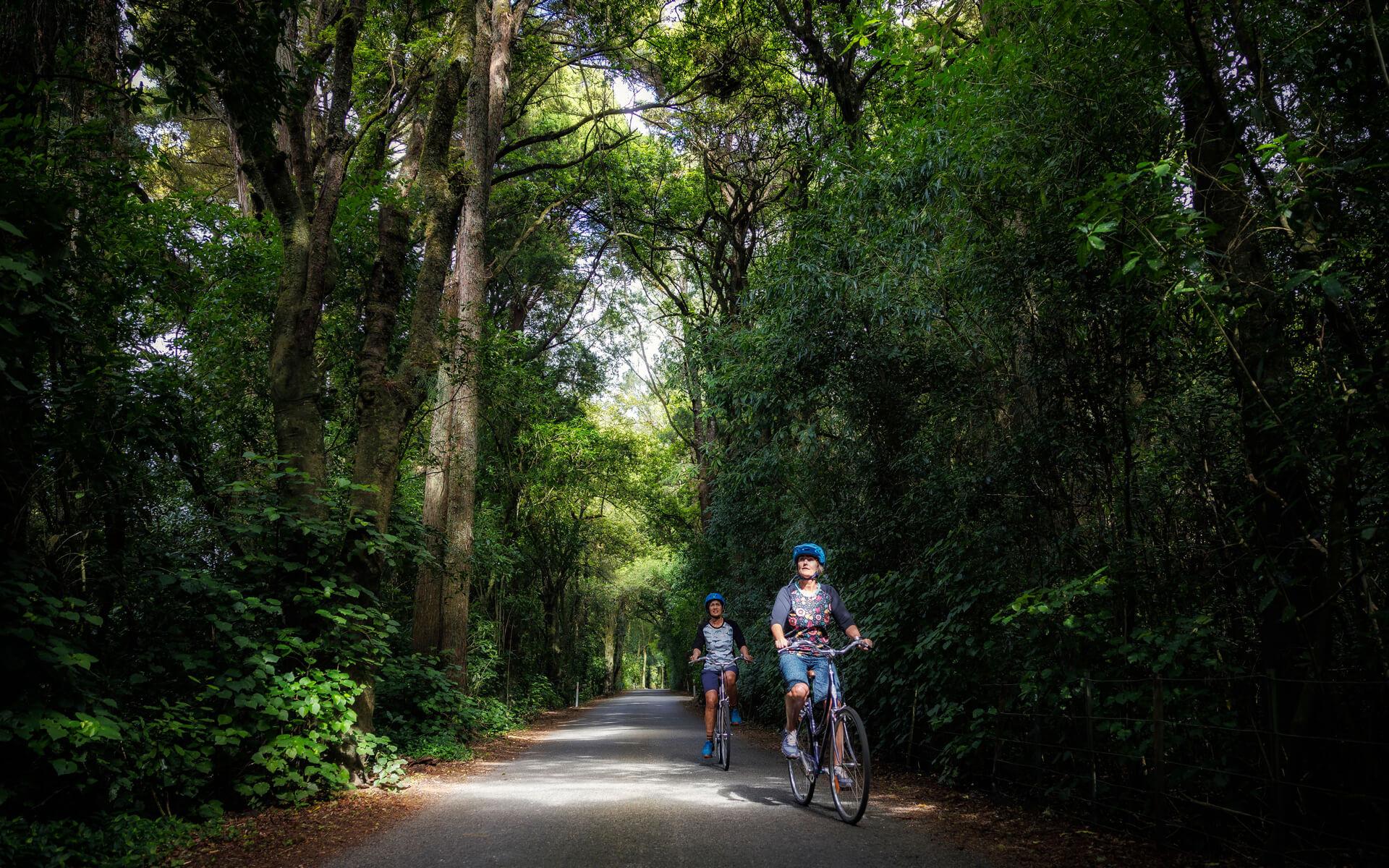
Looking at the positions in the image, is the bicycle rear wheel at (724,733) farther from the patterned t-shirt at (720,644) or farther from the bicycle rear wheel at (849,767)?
the bicycle rear wheel at (849,767)

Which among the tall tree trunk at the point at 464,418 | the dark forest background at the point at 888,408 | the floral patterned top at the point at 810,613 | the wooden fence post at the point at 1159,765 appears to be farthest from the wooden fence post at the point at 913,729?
the tall tree trunk at the point at 464,418

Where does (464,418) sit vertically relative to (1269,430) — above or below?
above

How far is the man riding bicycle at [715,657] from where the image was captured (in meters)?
9.38

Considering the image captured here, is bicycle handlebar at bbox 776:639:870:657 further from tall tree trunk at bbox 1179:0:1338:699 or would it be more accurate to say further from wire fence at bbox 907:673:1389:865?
tall tree trunk at bbox 1179:0:1338:699

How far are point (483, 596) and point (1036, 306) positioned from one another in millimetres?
18168

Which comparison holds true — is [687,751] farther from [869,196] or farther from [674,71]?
[674,71]

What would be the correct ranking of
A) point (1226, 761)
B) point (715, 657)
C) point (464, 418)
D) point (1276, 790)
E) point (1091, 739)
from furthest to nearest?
1. point (464, 418)
2. point (715, 657)
3. point (1091, 739)
4. point (1226, 761)
5. point (1276, 790)

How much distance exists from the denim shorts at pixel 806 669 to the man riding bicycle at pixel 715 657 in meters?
2.23

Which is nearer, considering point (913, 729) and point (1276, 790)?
point (1276, 790)

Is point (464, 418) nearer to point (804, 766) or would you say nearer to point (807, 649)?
point (807, 649)

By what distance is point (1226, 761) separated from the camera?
480cm

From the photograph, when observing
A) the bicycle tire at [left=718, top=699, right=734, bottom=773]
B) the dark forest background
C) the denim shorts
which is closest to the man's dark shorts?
the bicycle tire at [left=718, top=699, right=734, bottom=773]

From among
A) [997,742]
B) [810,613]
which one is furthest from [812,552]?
[997,742]

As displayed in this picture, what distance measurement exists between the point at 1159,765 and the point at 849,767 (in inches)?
85.6
